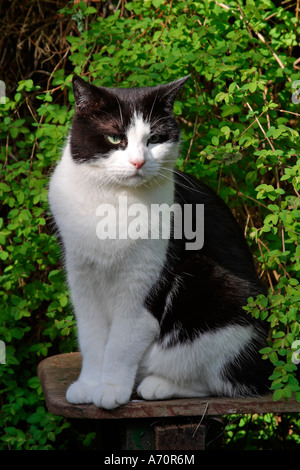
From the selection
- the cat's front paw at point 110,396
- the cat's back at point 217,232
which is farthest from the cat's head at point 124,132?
the cat's front paw at point 110,396

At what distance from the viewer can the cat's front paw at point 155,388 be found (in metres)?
1.86

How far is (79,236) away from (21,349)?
107 cm

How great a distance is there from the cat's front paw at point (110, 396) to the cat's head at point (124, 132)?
0.57 meters

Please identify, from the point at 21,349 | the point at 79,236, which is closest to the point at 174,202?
the point at 79,236

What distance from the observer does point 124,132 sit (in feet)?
5.83

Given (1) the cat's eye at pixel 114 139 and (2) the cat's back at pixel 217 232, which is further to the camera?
(2) the cat's back at pixel 217 232

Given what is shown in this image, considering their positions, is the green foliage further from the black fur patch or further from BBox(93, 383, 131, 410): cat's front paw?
BBox(93, 383, 131, 410): cat's front paw

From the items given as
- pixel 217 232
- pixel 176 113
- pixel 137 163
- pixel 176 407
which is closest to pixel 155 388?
pixel 176 407

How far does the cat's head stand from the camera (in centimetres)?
176

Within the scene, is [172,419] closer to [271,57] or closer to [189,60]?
[189,60]

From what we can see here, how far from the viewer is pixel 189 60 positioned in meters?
2.23

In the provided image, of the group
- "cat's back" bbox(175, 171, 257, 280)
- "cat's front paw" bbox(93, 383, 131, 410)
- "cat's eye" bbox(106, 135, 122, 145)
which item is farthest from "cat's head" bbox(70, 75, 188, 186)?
"cat's front paw" bbox(93, 383, 131, 410)

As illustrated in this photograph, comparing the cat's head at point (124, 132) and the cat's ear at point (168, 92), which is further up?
the cat's ear at point (168, 92)

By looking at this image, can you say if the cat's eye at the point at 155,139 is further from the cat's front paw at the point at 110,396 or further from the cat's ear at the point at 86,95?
the cat's front paw at the point at 110,396
